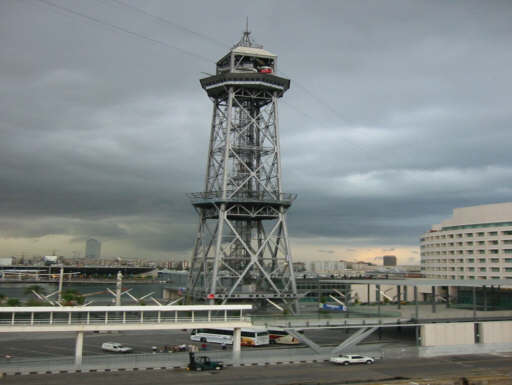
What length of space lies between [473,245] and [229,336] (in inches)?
4044

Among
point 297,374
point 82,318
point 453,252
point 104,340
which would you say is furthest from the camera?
point 453,252

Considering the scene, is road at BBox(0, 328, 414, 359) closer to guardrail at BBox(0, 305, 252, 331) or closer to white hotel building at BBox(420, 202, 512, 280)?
guardrail at BBox(0, 305, 252, 331)

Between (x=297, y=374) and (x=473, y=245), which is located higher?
(x=473, y=245)

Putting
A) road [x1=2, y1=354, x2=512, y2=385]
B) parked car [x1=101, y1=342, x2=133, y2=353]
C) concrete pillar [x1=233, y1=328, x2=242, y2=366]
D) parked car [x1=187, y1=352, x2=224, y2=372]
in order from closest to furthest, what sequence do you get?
1. road [x1=2, y1=354, x2=512, y2=385]
2. parked car [x1=187, y1=352, x2=224, y2=372]
3. concrete pillar [x1=233, y1=328, x2=242, y2=366]
4. parked car [x1=101, y1=342, x2=133, y2=353]

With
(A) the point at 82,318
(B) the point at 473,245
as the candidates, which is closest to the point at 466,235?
(B) the point at 473,245

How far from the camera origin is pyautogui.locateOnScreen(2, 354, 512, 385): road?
108ft

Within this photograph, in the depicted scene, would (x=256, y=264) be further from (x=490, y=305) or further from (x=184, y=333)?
(x=490, y=305)

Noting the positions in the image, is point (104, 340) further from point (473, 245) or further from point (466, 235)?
point (466, 235)

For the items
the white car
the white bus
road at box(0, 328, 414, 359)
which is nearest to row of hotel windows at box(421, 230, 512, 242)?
road at box(0, 328, 414, 359)

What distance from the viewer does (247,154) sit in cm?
6462

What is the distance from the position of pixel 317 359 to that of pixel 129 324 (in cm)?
1724

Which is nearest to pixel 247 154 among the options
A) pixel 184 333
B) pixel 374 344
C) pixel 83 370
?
pixel 184 333

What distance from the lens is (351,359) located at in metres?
40.4

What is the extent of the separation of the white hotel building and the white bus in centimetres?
9290
